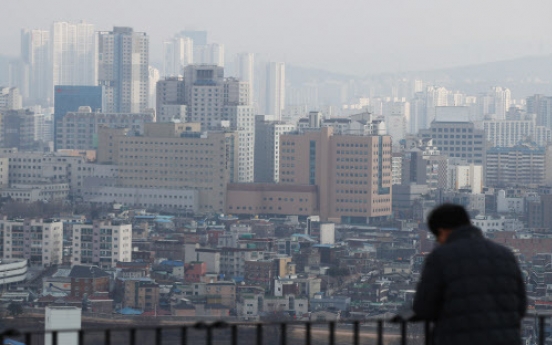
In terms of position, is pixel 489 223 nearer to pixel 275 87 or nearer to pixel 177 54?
pixel 275 87

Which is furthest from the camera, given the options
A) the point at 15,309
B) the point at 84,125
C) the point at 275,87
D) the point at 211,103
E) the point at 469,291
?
the point at 275,87

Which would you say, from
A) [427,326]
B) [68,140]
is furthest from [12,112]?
[427,326]

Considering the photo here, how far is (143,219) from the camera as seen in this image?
2008 centimetres

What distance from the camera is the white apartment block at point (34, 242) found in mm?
15969

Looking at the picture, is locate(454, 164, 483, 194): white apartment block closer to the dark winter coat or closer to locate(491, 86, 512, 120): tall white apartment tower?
locate(491, 86, 512, 120): tall white apartment tower

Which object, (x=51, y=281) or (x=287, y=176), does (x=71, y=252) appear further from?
(x=287, y=176)

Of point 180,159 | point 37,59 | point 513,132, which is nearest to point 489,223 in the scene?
point 180,159

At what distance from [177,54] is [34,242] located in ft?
118

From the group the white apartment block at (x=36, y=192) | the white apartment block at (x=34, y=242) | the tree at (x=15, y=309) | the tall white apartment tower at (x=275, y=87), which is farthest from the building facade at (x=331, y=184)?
the tall white apartment tower at (x=275, y=87)

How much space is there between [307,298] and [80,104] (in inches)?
975

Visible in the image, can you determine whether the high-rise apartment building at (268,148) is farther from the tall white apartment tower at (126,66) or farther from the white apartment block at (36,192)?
the tall white apartment tower at (126,66)

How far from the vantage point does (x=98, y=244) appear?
15852 mm

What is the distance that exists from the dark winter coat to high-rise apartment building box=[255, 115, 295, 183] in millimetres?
24913

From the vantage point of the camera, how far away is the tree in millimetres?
11492
